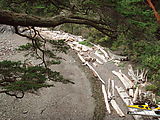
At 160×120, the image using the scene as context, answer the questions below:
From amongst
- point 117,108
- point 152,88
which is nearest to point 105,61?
point 152,88

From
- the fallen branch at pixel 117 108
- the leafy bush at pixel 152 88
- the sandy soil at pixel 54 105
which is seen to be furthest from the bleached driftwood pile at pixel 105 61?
the sandy soil at pixel 54 105

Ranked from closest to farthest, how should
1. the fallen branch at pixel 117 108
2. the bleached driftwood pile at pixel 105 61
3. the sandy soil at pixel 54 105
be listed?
the sandy soil at pixel 54 105
the fallen branch at pixel 117 108
the bleached driftwood pile at pixel 105 61

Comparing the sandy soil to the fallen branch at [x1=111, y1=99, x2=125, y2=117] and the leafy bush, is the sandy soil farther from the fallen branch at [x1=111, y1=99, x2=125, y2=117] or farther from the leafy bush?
the leafy bush

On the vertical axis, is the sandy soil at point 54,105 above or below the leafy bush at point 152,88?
below

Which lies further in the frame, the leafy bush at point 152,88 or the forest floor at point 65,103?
the leafy bush at point 152,88

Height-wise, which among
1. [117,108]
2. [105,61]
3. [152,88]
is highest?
[152,88]

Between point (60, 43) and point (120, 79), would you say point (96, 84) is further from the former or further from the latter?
point (60, 43)

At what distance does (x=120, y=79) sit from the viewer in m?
8.48

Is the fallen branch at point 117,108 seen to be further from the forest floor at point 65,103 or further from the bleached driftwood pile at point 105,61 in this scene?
the forest floor at point 65,103

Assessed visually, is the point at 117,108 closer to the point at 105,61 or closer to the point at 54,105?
the point at 54,105

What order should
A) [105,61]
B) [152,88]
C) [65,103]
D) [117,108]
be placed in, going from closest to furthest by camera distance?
[117,108], [65,103], [152,88], [105,61]

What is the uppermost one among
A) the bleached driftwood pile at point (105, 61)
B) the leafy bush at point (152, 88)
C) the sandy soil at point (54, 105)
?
the leafy bush at point (152, 88)

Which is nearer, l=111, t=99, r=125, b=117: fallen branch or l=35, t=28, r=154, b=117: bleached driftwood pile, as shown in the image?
l=111, t=99, r=125, b=117: fallen branch

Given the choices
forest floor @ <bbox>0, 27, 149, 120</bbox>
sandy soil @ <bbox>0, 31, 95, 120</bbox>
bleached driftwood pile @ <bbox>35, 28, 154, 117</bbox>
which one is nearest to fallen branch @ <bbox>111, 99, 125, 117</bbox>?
bleached driftwood pile @ <bbox>35, 28, 154, 117</bbox>
